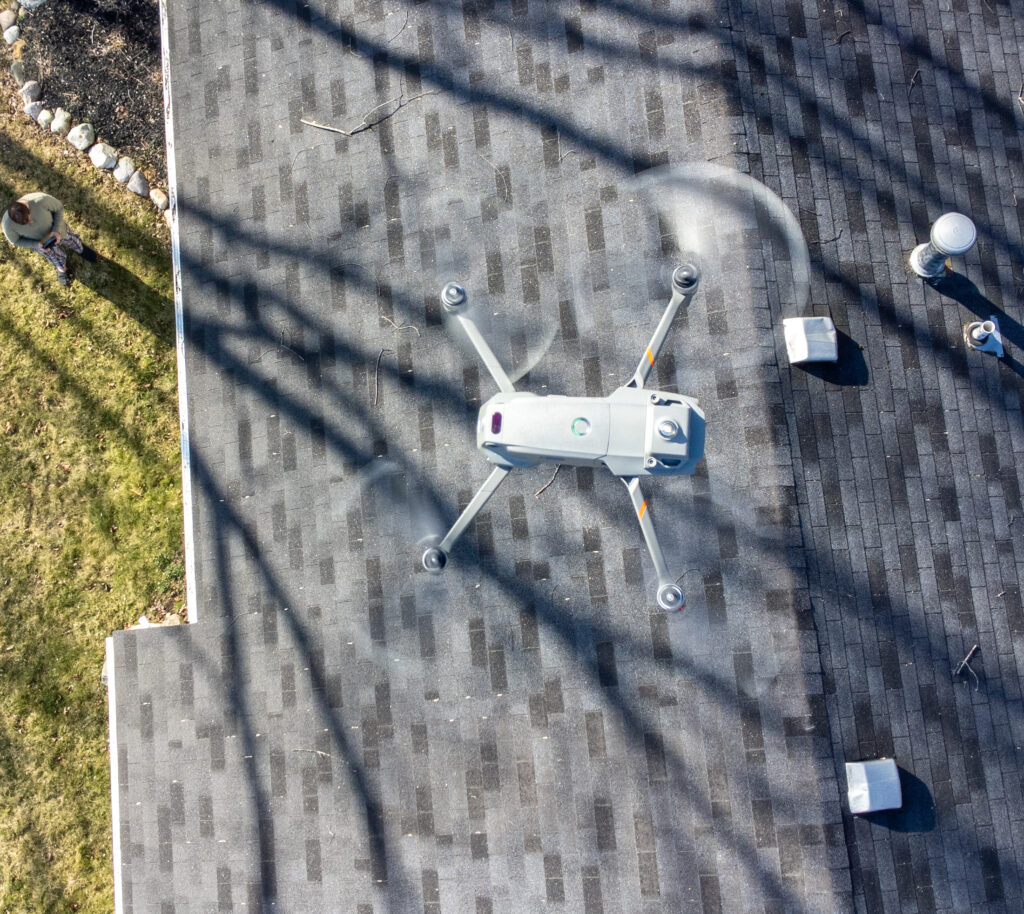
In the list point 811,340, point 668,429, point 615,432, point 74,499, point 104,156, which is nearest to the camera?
point 668,429

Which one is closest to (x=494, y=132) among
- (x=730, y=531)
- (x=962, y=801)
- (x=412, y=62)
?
(x=412, y=62)

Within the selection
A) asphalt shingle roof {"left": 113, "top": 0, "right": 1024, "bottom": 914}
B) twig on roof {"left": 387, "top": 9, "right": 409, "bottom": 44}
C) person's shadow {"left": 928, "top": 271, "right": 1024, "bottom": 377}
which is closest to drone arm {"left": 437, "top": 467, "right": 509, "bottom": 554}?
asphalt shingle roof {"left": 113, "top": 0, "right": 1024, "bottom": 914}

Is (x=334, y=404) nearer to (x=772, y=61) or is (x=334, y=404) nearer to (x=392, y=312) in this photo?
(x=392, y=312)

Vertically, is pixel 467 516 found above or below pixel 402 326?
below

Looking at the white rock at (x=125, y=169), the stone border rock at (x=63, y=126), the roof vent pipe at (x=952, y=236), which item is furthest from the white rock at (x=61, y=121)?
the roof vent pipe at (x=952, y=236)

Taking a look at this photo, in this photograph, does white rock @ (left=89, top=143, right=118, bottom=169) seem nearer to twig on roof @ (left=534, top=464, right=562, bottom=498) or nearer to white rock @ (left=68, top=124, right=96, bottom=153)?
white rock @ (left=68, top=124, right=96, bottom=153)

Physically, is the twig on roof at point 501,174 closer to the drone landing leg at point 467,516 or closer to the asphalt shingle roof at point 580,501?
the asphalt shingle roof at point 580,501

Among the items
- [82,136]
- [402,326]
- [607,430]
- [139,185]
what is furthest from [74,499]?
[607,430]

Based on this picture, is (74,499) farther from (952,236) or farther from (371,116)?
(952,236)
